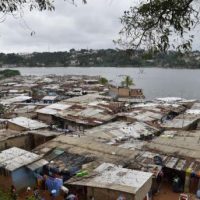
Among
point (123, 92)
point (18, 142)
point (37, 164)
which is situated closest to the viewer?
point (37, 164)

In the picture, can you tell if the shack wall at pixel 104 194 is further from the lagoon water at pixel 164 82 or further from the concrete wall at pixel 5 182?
the lagoon water at pixel 164 82

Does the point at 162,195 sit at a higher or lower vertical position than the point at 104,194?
lower

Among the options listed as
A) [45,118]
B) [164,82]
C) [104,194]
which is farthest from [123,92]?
[164,82]

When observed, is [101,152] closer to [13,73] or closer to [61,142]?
[61,142]

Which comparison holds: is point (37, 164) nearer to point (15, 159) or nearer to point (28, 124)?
point (15, 159)

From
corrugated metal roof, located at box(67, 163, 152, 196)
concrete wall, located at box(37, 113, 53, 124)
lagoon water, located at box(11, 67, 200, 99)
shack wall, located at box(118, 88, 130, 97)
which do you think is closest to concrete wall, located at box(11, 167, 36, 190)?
corrugated metal roof, located at box(67, 163, 152, 196)

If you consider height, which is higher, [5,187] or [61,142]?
[61,142]

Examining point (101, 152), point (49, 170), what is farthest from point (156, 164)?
point (49, 170)

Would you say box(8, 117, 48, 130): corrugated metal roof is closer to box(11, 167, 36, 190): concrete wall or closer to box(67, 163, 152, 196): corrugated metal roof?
box(11, 167, 36, 190): concrete wall

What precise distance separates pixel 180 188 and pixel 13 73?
279ft

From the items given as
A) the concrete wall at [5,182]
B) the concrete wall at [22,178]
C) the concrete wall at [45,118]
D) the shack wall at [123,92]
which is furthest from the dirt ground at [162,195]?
the shack wall at [123,92]

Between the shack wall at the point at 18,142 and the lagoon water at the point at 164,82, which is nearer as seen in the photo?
the shack wall at the point at 18,142

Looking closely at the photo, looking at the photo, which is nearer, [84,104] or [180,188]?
[180,188]

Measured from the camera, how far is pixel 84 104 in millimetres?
28406
